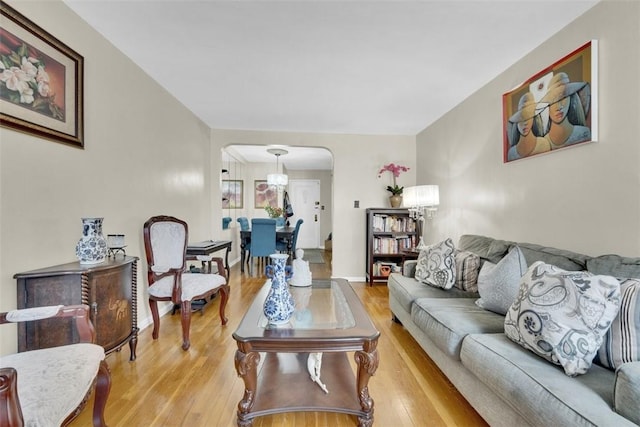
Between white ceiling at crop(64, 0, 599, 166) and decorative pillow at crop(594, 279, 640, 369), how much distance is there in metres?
1.72

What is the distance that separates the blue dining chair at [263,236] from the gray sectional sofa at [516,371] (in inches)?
124

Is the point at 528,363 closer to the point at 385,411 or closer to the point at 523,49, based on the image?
the point at 385,411

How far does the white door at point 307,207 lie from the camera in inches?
335

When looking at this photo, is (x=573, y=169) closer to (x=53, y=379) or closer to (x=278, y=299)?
(x=278, y=299)

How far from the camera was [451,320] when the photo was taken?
1.77 metres

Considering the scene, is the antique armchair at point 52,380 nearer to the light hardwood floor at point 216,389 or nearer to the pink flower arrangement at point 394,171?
the light hardwood floor at point 216,389

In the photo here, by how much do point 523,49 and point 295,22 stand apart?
1799 millimetres

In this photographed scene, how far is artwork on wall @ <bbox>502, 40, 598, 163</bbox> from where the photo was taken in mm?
1814

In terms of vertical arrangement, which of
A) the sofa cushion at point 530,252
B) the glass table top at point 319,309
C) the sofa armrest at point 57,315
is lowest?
the glass table top at point 319,309

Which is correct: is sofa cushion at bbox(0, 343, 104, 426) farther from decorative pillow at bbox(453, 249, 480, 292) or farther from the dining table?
the dining table

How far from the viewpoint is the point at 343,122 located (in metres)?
4.11

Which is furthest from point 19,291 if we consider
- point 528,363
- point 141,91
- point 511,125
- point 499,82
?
point 499,82

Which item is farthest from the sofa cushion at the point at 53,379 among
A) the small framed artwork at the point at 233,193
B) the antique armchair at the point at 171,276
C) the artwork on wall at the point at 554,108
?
the small framed artwork at the point at 233,193

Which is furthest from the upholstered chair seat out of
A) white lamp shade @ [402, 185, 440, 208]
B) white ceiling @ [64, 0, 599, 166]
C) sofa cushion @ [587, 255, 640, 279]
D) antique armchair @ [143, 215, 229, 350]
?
sofa cushion @ [587, 255, 640, 279]
